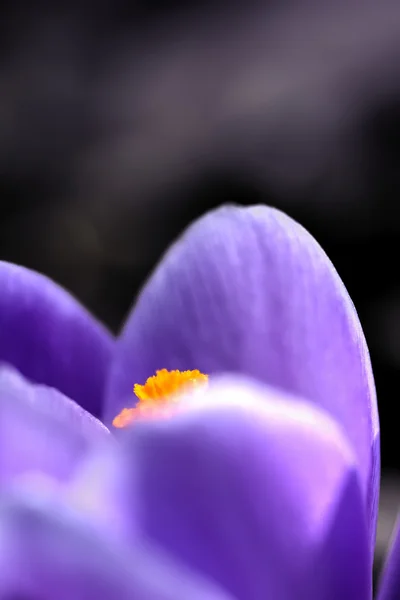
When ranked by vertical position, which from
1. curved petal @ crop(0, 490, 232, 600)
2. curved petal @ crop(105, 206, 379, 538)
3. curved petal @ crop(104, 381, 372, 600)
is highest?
curved petal @ crop(105, 206, 379, 538)

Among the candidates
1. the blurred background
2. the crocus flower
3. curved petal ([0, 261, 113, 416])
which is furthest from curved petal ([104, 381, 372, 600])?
the blurred background

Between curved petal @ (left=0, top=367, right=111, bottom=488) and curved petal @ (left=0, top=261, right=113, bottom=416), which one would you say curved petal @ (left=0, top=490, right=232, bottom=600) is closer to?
curved petal @ (left=0, top=367, right=111, bottom=488)

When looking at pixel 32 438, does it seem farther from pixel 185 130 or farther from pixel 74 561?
pixel 185 130

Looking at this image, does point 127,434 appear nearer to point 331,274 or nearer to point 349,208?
point 331,274

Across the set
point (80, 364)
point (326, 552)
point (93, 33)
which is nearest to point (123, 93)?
point (93, 33)

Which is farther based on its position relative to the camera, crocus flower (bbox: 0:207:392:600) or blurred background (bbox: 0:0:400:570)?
blurred background (bbox: 0:0:400:570)

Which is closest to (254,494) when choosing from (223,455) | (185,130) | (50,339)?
(223,455)

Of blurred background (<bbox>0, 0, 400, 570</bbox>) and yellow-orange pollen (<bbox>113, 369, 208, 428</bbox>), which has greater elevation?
blurred background (<bbox>0, 0, 400, 570</bbox>)
